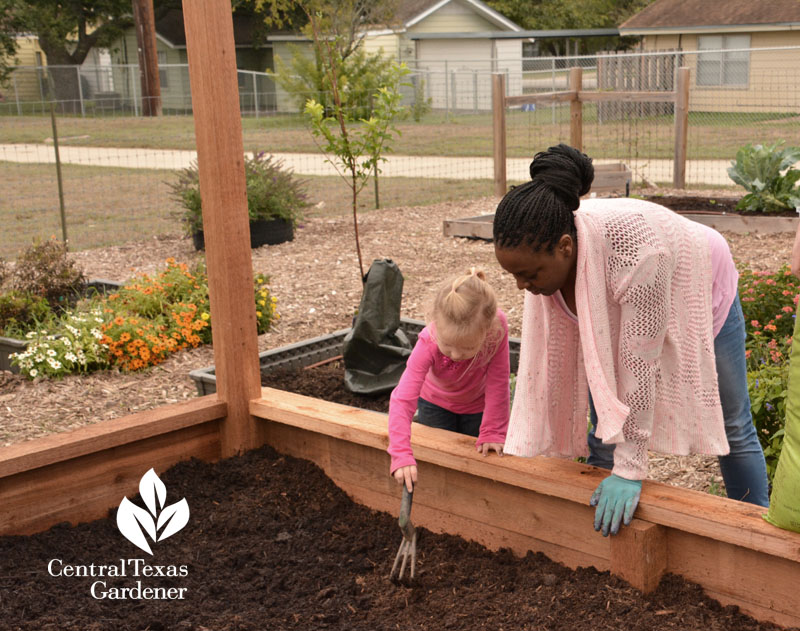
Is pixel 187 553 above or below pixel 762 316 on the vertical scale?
below

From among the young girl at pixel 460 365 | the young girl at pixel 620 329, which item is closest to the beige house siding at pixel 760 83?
the young girl at pixel 460 365

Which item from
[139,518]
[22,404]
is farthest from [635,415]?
[22,404]

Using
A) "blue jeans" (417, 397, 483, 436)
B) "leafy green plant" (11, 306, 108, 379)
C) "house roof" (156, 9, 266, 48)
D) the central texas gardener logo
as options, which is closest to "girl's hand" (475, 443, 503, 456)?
"blue jeans" (417, 397, 483, 436)

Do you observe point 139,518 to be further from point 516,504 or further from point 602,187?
point 602,187

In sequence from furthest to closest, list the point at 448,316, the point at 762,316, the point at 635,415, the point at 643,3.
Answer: the point at 643,3 < the point at 762,316 < the point at 448,316 < the point at 635,415

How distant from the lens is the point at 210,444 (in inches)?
135

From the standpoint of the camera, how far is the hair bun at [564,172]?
2.17 meters

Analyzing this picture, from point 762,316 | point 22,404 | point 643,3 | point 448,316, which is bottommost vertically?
point 22,404

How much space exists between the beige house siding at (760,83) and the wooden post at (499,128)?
10.2 metres

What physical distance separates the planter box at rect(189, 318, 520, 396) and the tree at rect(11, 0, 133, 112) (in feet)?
98.8

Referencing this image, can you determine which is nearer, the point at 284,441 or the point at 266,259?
the point at 284,441

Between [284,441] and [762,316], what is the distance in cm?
236

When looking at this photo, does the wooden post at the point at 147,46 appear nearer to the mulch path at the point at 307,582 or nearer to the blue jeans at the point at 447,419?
the blue jeans at the point at 447,419

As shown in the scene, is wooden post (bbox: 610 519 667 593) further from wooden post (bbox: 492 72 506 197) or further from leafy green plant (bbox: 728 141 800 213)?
wooden post (bbox: 492 72 506 197)
